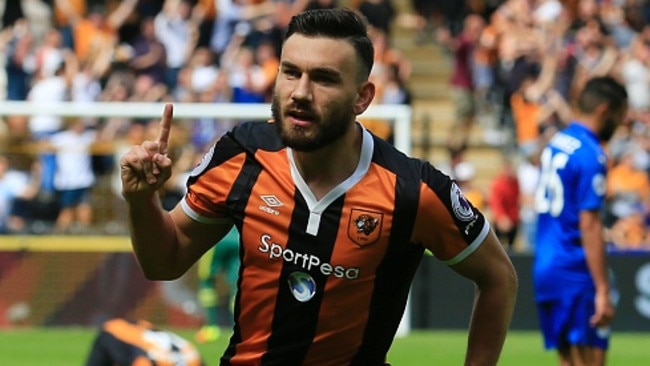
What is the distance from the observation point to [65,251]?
1547 centimetres

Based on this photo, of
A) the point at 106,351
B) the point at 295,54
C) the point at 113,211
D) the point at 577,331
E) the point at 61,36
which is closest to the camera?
the point at 295,54

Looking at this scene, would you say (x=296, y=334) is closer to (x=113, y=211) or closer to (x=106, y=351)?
(x=106, y=351)

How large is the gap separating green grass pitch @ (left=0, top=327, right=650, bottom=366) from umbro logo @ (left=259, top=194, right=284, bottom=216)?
725 centimetres

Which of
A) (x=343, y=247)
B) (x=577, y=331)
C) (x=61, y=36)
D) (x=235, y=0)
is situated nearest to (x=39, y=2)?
(x=61, y=36)

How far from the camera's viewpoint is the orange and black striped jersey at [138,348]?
722 centimetres

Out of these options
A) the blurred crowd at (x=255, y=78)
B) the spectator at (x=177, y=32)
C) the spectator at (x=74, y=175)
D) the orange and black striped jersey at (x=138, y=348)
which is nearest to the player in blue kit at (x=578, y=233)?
the orange and black striped jersey at (x=138, y=348)

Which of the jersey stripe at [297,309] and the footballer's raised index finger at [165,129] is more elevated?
the footballer's raised index finger at [165,129]

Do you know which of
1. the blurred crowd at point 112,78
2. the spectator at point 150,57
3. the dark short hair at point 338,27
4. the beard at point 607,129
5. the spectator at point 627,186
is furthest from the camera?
the spectator at point 150,57

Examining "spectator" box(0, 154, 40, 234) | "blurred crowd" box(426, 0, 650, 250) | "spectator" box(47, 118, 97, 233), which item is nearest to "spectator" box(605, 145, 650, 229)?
"blurred crowd" box(426, 0, 650, 250)

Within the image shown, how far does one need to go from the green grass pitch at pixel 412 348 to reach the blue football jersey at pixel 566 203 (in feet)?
13.1

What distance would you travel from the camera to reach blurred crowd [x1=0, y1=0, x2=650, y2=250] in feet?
50.1

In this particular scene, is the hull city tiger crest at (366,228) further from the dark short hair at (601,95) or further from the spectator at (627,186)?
the spectator at (627,186)

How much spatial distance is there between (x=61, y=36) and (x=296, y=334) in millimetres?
15379

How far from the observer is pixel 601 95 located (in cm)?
857
